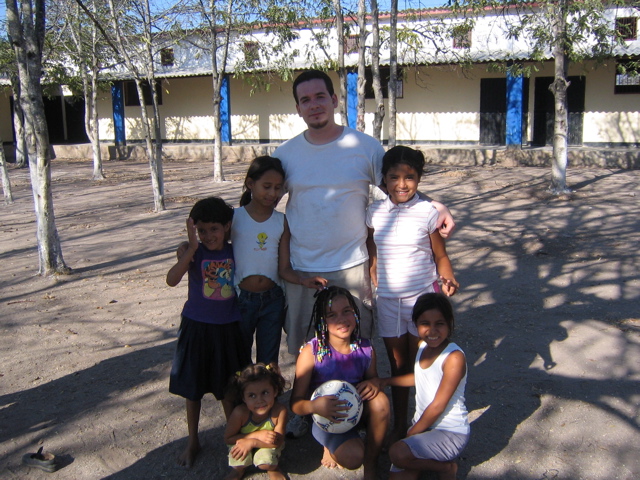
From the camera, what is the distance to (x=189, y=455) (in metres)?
2.88

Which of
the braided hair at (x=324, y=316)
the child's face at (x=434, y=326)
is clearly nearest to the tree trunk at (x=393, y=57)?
the braided hair at (x=324, y=316)

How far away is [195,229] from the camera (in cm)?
283

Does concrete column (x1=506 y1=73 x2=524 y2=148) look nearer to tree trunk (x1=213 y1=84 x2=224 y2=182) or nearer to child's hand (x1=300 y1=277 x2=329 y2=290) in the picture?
tree trunk (x1=213 y1=84 x2=224 y2=182)

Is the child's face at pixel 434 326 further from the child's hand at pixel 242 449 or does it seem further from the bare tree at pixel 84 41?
the bare tree at pixel 84 41

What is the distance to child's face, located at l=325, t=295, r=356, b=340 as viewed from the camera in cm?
273

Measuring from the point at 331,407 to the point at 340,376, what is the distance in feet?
0.71

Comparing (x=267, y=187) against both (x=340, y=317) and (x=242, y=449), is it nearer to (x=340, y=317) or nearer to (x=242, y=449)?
(x=340, y=317)

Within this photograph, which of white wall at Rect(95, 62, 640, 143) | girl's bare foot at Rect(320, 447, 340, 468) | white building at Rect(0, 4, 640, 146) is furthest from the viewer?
white wall at Rect(95, 62, 640, 143)

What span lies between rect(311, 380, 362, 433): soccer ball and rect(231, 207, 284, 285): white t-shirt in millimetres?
575

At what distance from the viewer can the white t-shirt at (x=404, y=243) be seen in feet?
9.36

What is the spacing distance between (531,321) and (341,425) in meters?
2.42

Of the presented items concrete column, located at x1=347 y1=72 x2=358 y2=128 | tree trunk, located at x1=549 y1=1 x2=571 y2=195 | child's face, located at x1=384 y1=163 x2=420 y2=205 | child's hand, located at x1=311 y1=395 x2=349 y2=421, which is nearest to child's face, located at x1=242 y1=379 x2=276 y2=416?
child's hand, located at x1=311 y1=395 x2=349 y2=421

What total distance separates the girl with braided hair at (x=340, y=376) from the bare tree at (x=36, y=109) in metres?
4.12

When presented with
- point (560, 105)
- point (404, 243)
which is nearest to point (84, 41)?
point (560, 105)
